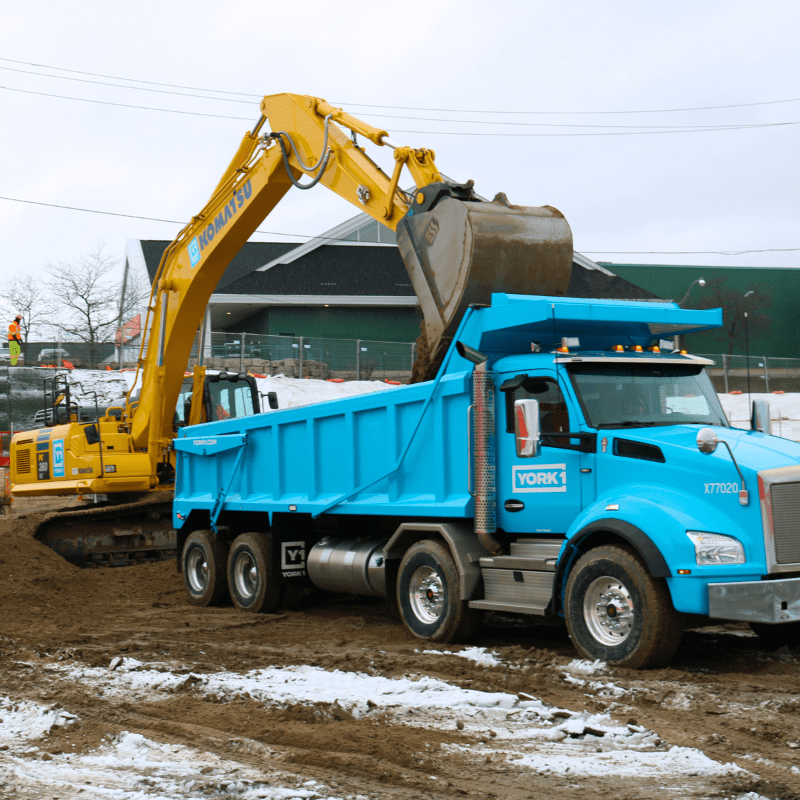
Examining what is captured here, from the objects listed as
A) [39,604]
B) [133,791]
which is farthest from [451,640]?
[39,604]

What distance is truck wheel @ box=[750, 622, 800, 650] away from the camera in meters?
8.59

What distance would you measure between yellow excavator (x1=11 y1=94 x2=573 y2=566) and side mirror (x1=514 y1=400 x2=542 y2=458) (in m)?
1.59

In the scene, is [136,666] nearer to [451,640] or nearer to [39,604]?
[451,640]

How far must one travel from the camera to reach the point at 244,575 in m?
12.5

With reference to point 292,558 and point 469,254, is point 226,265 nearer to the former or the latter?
point 292,558

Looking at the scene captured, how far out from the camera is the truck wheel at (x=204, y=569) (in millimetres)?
12891

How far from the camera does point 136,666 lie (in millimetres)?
8234

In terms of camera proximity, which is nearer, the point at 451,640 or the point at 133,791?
the point at 133,791

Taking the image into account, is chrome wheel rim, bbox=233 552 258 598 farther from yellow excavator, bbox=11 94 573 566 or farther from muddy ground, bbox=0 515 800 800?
yellow excavator, bbox=11 94 573 566

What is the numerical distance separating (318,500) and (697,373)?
166 inches

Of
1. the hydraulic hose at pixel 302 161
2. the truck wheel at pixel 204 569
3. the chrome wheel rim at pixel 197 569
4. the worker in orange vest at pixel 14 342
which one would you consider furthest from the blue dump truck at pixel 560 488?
the worker in orange vest at pixel 14 342

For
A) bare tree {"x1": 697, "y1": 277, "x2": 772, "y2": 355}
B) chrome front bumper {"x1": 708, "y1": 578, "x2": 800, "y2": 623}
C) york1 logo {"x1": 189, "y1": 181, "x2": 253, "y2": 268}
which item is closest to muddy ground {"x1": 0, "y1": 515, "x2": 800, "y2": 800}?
chrome front bumper {"x1": 708, "y1": 578, "x2": 800, "y2": 623}

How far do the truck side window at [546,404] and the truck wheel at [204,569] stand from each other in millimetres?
5425

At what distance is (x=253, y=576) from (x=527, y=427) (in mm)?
5277
